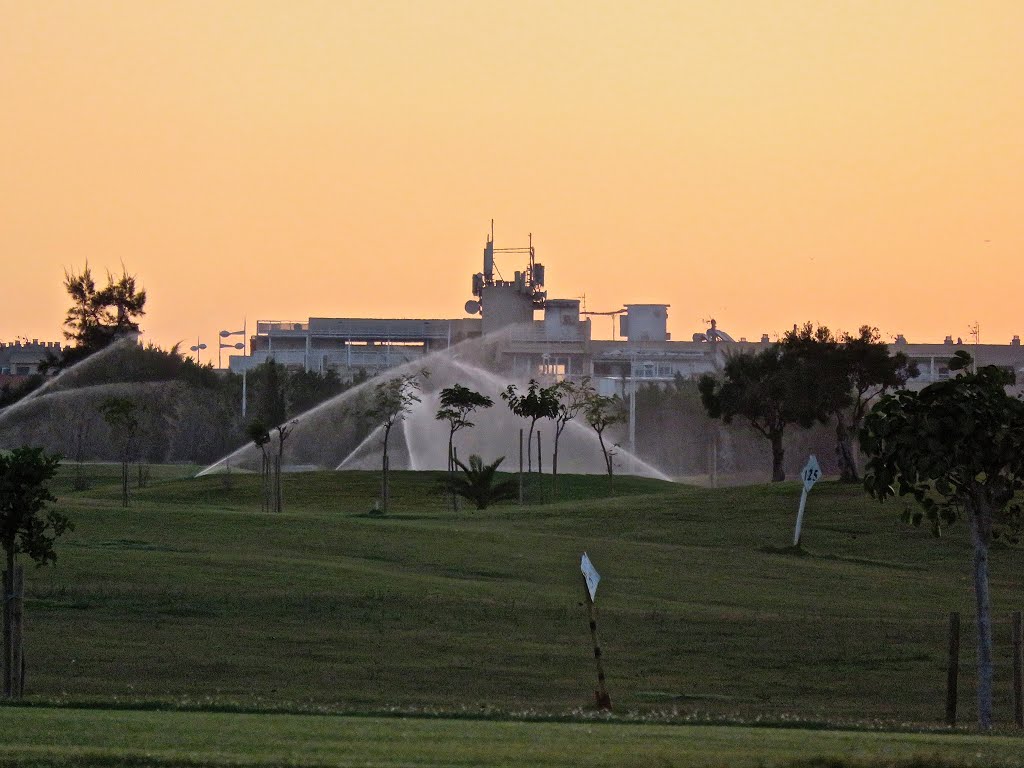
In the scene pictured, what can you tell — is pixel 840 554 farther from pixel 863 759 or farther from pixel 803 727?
pixel 863 759

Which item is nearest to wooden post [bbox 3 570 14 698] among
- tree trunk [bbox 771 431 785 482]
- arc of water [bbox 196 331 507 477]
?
arc of water [bbox 196 331 507 477]

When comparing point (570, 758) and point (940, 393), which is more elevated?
point (940, 393)

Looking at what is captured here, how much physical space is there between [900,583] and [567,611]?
46.4 feet

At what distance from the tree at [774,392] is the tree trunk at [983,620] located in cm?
5343

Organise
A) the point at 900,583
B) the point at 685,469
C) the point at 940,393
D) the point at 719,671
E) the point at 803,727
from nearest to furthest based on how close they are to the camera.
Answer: the point at 803,727
the point at 940,393
the point at 719,671
the point at 900,583
the point at 685,469

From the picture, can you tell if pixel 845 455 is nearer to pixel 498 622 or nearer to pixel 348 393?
pixel 348 393

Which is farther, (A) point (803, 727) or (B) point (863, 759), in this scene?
(A) point (803, 727)

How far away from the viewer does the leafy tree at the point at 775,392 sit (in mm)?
78000

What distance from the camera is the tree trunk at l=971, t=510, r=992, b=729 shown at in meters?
22.3

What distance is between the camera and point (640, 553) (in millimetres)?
51188

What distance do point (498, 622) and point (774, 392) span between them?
53.4m

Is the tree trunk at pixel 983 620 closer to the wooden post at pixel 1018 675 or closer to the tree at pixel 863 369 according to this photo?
the wooden post at pixel 1018 675

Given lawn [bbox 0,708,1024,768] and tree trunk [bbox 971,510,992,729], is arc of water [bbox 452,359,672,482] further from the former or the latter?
lawn [bbox 0,708,1024,768]

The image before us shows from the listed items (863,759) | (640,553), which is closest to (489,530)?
(640,553)
